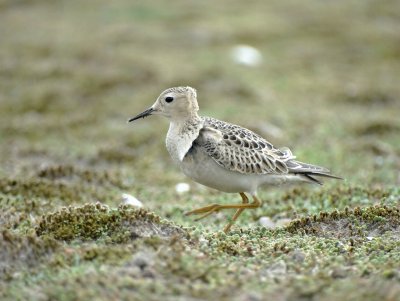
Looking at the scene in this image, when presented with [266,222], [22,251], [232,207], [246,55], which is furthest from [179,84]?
[22,251]

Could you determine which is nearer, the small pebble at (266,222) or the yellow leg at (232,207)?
the yellow leg at (232,207)

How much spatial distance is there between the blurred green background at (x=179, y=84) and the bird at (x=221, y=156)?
787mm

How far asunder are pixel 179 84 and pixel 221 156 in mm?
12694

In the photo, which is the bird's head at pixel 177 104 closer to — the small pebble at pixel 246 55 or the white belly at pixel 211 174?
the white belly at pixel 211 174

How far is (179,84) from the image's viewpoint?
21.6 m

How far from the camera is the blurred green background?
426 inches

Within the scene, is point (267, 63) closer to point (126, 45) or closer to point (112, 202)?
point (126, 45)

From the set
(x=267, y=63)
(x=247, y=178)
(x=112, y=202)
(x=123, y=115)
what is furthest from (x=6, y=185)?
(x=267, y=63)

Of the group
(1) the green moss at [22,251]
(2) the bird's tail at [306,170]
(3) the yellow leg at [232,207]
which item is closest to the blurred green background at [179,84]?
(1) the green moss at [22,251]

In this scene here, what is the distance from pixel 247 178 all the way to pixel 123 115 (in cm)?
1083

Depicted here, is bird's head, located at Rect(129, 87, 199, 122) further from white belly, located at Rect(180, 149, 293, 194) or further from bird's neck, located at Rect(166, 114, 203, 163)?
white belly, located at Rect(180, 149, 293, 194)

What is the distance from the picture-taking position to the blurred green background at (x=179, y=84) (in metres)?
10.8

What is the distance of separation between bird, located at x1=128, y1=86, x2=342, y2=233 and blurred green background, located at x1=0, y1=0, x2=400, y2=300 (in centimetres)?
79

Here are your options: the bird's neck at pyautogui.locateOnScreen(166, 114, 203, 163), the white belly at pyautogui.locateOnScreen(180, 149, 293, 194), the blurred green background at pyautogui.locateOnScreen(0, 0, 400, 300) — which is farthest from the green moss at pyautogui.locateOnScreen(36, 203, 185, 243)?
the bird's neck at pyautogui.locateOnScreen(166, 114, 203, 163)
